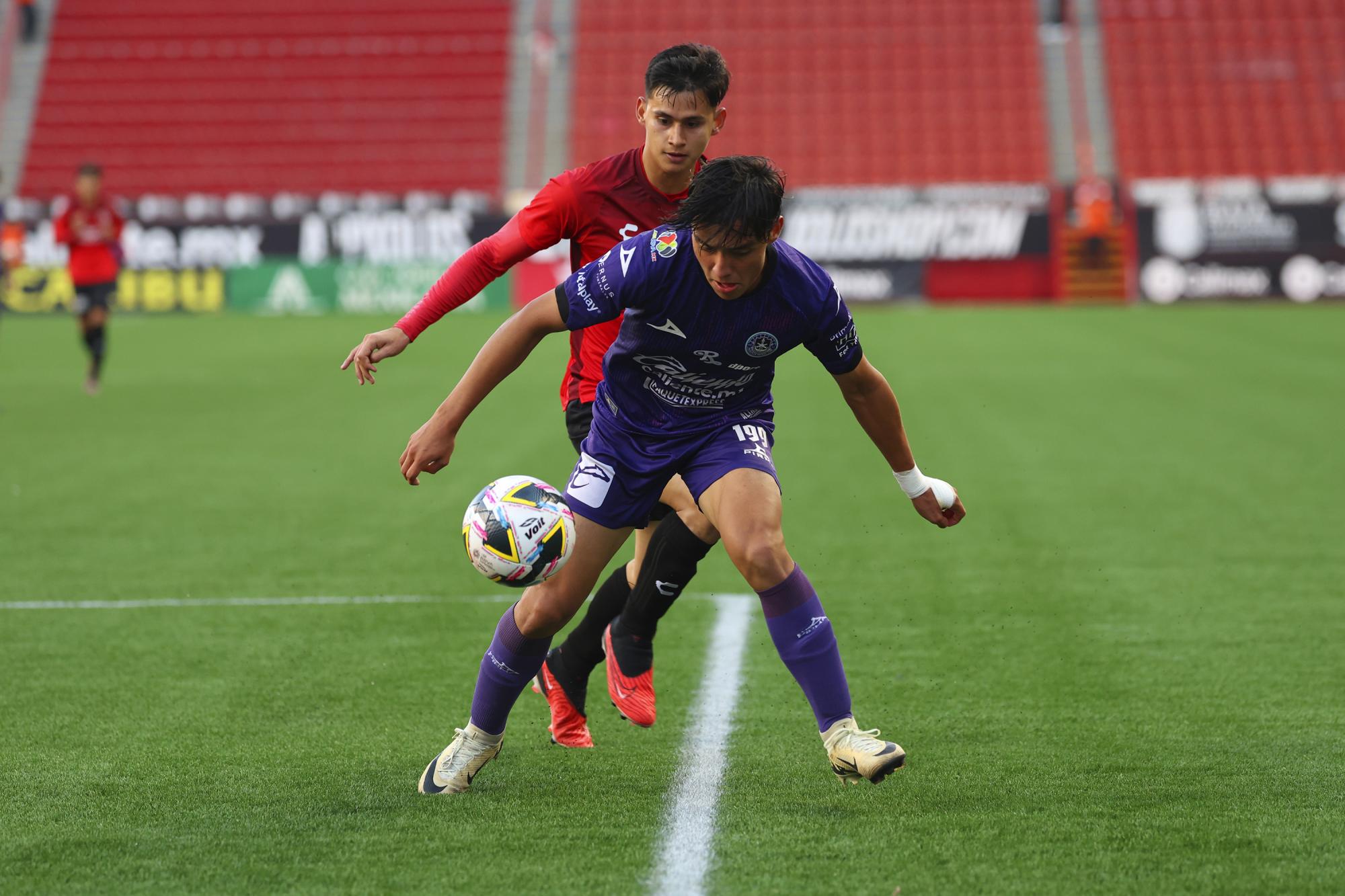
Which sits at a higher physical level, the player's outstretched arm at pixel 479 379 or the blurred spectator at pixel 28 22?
the blurred spectator at pixel 28 22

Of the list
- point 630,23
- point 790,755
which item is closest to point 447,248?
point 630,23

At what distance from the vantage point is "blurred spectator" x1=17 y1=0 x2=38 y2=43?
36750 millimetres

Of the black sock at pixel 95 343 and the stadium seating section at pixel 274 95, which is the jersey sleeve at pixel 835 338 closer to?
the black sock at pixel 95 343

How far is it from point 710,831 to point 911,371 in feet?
45.5

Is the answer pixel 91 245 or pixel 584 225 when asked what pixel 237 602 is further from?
pixel 91 245

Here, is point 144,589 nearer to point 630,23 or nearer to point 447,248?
point 447,248

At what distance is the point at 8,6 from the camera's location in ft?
121

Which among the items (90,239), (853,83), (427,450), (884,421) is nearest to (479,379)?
(427,450)

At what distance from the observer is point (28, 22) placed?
1451 inches

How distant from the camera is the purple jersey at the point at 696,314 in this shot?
4199mm

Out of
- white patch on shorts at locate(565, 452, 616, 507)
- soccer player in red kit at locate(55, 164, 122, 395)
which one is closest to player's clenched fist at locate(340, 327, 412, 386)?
white patch on shorts at locate(565, 452, 616, 507)

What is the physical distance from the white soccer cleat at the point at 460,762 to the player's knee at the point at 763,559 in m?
0.85

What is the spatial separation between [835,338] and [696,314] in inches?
15.1

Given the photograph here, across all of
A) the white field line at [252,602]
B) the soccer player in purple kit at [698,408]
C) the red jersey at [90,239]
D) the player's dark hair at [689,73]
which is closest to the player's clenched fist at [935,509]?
the soccer player in purple kit at [698,408]
